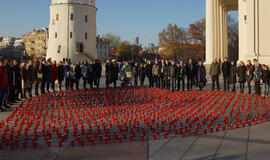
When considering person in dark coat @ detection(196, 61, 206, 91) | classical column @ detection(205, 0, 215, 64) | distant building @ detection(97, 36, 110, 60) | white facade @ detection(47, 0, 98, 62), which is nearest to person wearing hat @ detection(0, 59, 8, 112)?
person in dark coat @ detection(196, 61, 206, 91)

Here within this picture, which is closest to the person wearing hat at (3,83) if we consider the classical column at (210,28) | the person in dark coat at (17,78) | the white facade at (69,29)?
the person in dark coat at (17,78)

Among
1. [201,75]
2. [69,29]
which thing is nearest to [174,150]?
[201,75]

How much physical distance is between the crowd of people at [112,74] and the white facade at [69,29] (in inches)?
1689

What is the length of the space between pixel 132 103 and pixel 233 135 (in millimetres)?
6569

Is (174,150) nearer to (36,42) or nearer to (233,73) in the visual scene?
(233,73)

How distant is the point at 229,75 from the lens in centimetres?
1711

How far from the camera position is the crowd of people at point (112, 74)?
1403 cm

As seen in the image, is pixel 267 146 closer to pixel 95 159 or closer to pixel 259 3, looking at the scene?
pixel 95 159

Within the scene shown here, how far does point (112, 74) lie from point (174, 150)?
45.1 ft

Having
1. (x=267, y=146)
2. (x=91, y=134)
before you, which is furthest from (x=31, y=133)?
(x=267, y=146)

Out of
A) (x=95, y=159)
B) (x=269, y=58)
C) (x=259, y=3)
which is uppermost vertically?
(x=259, y=3)

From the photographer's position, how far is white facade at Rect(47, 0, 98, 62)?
61.3 meters

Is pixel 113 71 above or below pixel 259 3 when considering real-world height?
below

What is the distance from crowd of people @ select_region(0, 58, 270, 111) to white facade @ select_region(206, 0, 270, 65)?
907 cm
